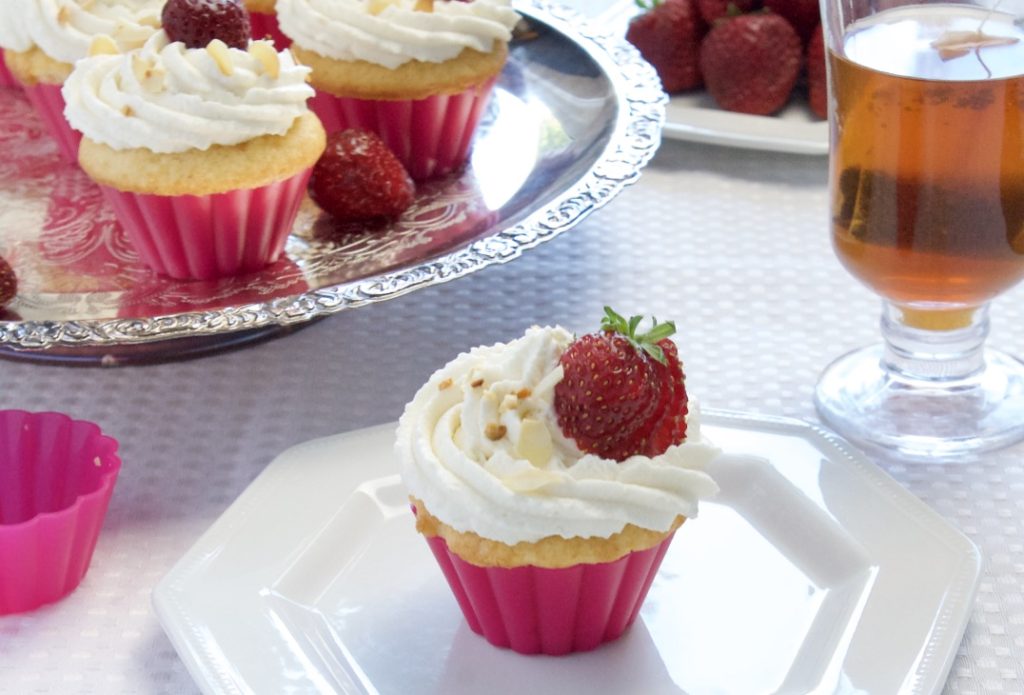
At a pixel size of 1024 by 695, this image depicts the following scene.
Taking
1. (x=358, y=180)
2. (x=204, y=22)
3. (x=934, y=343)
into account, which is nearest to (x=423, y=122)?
(x=358, y=180)

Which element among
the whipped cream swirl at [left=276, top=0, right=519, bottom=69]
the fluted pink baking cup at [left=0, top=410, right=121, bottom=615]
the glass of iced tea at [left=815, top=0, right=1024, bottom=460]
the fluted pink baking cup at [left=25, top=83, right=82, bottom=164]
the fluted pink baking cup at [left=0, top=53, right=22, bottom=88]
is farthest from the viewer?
the fluted pink baking cup at [left=0, top=53, right=22, bottom=88]

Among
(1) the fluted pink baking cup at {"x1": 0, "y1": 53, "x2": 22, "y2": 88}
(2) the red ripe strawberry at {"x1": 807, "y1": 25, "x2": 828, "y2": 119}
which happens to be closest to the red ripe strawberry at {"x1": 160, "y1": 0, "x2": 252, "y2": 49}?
(1) the fluted pink baking cup at {"x1": 0, "y1": 53, "x2": 22, "y2": 88}

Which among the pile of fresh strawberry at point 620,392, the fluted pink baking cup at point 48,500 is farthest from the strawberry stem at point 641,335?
the fluted pink baking cup at point 48,500

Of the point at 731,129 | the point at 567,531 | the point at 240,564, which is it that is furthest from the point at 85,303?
the point at 731,129

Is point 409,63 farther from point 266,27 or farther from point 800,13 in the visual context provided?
point 800,13

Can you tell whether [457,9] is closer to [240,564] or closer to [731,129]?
[731,129]

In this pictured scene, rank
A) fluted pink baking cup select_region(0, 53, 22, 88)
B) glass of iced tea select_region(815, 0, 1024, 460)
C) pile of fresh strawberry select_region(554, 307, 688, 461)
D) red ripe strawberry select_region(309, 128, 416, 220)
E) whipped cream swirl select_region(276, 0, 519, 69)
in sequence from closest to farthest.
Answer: pile of fresh strawberry select_region(554, 307, 688, 461) → glass of iced tea select_region(815, 0, 1024, 460) → red ripe strawberry select_region(309, 128, 416, 220) → whipped cream swirl select_region(276, 0, 519, 69) → fluted pink baking cup select_region(0, 53, 22, 88)

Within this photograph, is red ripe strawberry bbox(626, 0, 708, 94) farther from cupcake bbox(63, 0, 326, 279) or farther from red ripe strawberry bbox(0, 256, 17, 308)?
red ripe strawberry bbox(0, 256, 17, 308)
